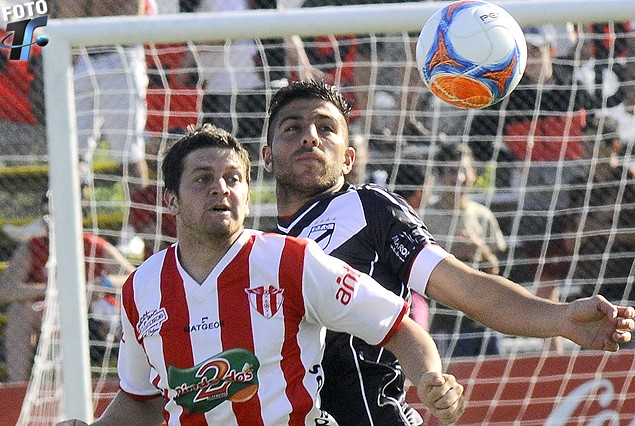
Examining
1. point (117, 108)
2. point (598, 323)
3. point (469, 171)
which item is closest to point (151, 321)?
point (598, 323)

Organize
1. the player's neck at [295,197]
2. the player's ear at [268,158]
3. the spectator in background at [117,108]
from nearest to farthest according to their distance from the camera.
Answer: the player's neck at [295,197] → the player's ear at [268,158] → the spectator in background at [117,108]

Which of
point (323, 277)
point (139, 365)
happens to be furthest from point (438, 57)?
point (139, 365)

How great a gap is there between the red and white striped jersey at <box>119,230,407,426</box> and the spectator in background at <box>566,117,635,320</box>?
3.73 metres

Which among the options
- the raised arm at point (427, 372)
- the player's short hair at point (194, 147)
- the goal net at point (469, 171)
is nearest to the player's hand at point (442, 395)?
the raised arm at point (427, 372)

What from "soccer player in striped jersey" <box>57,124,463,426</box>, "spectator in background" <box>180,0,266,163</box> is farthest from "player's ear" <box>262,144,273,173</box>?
"spectator in background" <box>180,0,266,163</box>

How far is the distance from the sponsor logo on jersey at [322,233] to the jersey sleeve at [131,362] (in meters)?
0.58

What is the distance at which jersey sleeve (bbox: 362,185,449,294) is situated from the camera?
133 inches

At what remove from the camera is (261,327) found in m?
3.17

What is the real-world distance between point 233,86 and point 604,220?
2.37 metres

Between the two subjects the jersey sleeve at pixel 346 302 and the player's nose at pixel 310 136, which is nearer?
the jersey sleeve at pixel 346 302

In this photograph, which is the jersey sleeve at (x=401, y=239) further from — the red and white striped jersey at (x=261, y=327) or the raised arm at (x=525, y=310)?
the red and white striped jersey at (x=261, y=327)

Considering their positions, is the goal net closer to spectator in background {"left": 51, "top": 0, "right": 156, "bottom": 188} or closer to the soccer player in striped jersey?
spectator in background {"left": 51, "top": 0, "right": 156, "bottom": 188}

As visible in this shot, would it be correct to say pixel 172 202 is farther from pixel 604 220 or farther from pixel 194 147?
pixel 604 220

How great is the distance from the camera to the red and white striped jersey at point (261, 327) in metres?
3.15
